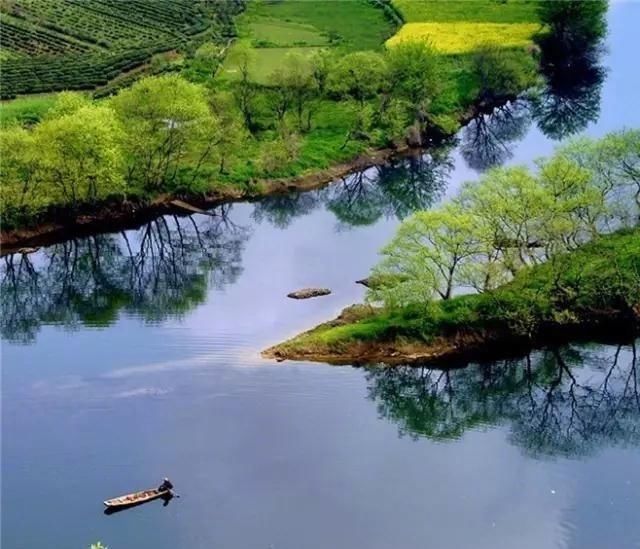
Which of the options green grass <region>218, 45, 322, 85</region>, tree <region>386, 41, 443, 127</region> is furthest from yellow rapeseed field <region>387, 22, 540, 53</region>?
tree <region>386, 41, 443, 127</region>

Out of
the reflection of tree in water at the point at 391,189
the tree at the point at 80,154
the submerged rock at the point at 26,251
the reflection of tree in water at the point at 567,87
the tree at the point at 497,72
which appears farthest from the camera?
the tree at the point at 497,72

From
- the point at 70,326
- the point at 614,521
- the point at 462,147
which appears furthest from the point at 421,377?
the point at 462,147

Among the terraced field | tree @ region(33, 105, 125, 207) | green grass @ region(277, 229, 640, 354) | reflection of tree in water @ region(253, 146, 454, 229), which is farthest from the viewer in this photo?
the terraced field

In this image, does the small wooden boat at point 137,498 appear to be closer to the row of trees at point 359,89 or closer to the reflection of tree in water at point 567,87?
the row of trees at point 359,89

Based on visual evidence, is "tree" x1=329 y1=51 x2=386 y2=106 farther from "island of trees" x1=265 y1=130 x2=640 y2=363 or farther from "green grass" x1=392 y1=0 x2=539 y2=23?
"island of trees" x1=265 y1=130 x2=640 y2=363

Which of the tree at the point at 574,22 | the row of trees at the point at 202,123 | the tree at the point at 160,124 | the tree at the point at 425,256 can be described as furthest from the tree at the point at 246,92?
the tree at the point at 574,22
